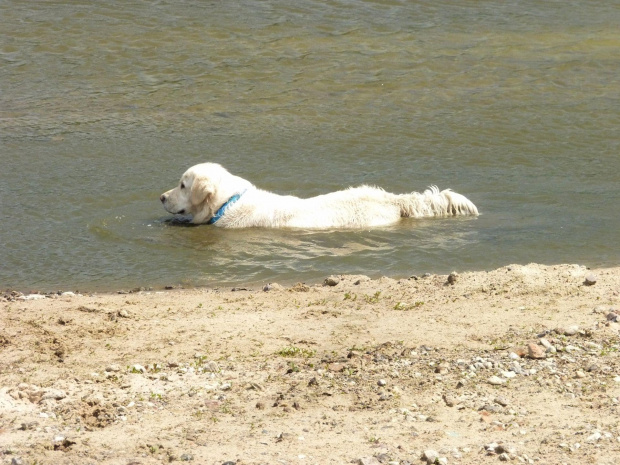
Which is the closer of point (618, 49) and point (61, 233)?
point (61, 233)

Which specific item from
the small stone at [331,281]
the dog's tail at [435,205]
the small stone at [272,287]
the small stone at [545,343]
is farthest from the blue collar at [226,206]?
the small stone at [545,343]

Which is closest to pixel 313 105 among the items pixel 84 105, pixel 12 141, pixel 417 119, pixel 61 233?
pixel 417 119

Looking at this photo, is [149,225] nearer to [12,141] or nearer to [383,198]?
[383,198]

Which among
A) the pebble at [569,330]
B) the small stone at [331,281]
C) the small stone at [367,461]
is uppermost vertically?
the pebble at [569,330]

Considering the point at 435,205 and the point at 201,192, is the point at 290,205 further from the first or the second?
the point at 435,205

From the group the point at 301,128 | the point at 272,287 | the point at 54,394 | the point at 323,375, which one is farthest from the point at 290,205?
the point at 54,394

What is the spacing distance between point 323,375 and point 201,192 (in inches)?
243

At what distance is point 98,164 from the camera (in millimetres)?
14656

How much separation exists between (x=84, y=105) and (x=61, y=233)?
6.67 m

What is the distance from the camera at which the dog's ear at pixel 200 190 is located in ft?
41.0

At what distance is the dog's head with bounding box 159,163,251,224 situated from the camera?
12.5 meters

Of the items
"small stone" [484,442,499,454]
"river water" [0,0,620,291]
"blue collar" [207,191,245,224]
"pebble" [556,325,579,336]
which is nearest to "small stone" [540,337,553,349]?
"pebble" [556,325,579,336]

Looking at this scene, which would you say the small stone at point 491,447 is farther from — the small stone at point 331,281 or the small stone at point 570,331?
the small stone at point 331,281

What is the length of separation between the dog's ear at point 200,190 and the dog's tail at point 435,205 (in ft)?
8.43
